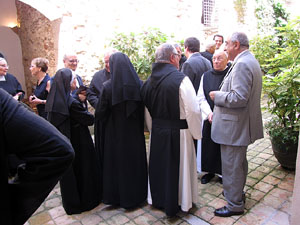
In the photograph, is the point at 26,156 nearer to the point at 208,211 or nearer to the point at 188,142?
the point at 188,142

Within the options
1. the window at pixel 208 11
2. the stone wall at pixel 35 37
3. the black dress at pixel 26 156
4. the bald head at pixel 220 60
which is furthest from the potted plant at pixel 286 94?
the window at pixel 208 11

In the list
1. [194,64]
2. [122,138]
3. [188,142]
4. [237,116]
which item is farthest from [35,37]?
[237,116]

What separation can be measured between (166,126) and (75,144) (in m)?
1.13

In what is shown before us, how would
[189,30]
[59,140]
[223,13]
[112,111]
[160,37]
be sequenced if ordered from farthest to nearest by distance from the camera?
1. [223,13]
2. [189,30]
3. [160,37]
4. [112,111]
5. [59,140]

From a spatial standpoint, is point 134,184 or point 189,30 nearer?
point 134,184

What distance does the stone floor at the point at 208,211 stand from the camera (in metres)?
2.63

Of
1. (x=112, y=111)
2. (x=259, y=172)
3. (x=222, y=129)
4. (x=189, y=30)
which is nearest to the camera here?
(x=222, y=129)

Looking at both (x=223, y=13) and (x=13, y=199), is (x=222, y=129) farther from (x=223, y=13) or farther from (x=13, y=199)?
(x=223, y=13)

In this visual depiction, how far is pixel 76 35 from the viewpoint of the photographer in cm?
580

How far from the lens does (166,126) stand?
2.66m

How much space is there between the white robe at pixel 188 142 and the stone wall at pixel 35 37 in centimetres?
434

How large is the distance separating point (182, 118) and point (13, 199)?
1.80 metres

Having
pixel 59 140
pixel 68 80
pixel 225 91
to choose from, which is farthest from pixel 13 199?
pixel 225 91

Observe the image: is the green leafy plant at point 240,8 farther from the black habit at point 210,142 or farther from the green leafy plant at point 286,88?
the black habit at point 210,142
